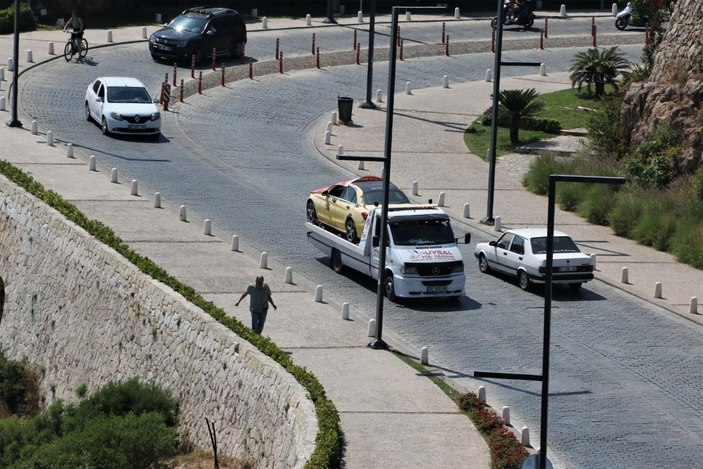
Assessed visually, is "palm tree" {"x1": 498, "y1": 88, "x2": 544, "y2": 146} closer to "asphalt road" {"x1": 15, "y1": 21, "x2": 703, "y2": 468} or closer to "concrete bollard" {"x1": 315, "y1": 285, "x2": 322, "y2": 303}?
"asphalt road" {"x1": 15, "y1": 21, "x2": 703, "y2": 468}

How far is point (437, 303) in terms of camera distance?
104 ft

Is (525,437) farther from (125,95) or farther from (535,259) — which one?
(125,95)

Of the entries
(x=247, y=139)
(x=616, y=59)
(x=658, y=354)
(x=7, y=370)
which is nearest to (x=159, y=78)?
(x=247, y=139)

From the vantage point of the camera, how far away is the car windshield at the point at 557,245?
3198 centimetres

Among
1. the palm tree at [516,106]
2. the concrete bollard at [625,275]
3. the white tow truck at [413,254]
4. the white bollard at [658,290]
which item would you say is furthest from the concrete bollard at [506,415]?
the palm tree at [516,106]

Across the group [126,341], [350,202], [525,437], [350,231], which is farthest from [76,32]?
[525,437]

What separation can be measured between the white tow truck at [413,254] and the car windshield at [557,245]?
1496 mm

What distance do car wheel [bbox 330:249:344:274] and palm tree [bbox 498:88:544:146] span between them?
14087 millimetres

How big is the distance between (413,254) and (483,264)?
3.17 meters

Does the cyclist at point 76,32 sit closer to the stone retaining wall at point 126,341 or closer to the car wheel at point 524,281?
the stone retaining wall at point 126,341

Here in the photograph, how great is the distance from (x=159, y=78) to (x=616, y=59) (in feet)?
Answer: 50.9

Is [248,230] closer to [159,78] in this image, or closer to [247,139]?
[247,139]

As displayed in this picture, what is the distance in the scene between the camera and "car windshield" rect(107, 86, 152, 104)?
145 ft

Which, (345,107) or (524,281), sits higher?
(345,107)
